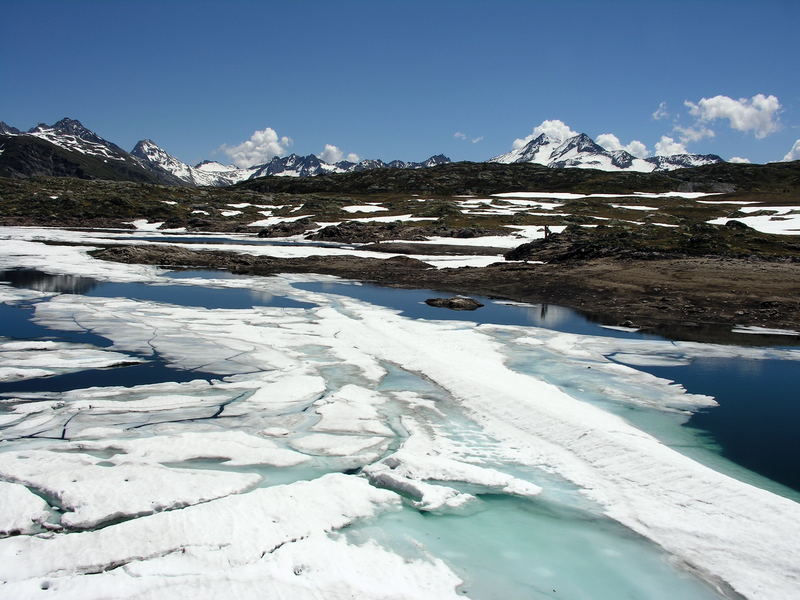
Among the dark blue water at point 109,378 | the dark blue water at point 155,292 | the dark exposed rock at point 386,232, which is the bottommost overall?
the dark blue water at point 109,378

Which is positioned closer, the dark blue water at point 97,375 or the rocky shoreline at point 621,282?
the dark blue water at point 97,375

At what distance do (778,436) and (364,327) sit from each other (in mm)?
13738

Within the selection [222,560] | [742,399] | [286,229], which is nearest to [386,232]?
[286,229]

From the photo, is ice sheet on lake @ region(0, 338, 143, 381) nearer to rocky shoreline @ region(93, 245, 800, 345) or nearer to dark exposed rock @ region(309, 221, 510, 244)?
rocky shoreline @ region(93, 245, 800, 345)

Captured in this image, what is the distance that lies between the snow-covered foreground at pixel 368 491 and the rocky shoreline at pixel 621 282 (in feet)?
36.2

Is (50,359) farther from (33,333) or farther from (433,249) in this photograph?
(433,249)

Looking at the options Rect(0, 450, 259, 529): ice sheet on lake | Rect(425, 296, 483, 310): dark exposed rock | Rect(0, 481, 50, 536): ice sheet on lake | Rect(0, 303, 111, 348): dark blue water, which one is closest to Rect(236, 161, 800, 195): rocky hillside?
Rect(425, 296, 483, 310): dark exposed rock

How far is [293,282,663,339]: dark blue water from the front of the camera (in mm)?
23266

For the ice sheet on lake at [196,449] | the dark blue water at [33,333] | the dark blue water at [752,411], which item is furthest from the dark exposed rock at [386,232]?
the ice sheet on lake at [196,449]

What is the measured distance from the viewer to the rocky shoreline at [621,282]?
80.8 ft

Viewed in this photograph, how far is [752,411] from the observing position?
13.2 m

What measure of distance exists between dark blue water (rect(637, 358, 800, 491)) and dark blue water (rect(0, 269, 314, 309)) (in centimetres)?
1737

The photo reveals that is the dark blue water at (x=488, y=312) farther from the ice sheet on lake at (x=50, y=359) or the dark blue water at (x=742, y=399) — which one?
the ice sheet on lake at (x=50, y=359)

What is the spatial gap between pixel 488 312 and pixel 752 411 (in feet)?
46.1
